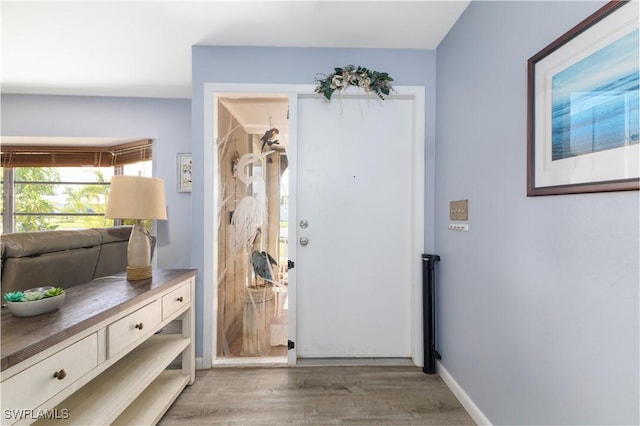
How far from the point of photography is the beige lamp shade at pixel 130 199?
1.57 m

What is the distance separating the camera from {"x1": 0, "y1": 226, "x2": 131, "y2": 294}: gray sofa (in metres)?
1.60

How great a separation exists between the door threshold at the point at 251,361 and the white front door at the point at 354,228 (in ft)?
0.57

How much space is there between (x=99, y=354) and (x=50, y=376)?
0.70 ft

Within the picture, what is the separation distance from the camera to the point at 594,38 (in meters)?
0.94

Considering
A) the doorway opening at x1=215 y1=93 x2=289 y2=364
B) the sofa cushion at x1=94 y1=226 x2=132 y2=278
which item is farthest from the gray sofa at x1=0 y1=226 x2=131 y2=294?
the doorway opening at x1=215 y1=93 x2=289 y2=364

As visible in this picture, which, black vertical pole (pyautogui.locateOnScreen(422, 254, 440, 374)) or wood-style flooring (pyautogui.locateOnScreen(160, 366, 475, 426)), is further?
black vertical pole (pyautogui.locateOnScreen(422, 254, 440, 374))

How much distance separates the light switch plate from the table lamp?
5.94 ft

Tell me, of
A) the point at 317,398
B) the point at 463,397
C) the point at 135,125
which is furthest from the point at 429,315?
the point at 135,125

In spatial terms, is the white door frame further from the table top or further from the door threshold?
the table top

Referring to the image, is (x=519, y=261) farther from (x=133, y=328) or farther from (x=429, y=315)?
(x=133, y=328)

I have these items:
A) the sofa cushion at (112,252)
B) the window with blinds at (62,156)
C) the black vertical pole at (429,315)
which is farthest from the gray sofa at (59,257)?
the black vertical pole at (429,315)

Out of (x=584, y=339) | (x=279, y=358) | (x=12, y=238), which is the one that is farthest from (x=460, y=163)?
(x=12, y=238)

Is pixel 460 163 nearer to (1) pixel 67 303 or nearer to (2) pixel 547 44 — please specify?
(2) pixel 547 44

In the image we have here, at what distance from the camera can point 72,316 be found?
1068 millimetres
